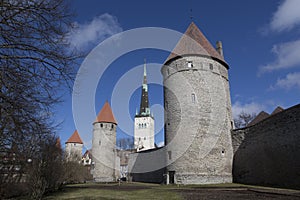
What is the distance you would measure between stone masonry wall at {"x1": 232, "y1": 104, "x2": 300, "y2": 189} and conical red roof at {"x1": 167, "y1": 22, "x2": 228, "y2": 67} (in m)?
6.65

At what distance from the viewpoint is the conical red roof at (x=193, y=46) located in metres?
18.3

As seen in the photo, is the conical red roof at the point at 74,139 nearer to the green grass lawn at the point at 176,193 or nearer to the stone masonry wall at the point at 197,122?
the stone masonry wall at the point at 197,122

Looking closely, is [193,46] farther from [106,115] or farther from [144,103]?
[144,103]

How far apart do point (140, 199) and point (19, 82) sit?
5.57 m

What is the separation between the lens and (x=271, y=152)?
13.9 meters

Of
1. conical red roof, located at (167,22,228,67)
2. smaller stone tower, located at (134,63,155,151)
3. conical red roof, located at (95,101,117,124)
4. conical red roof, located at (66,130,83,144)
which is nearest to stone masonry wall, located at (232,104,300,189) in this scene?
conical red roof, located at (167,22,228,67)

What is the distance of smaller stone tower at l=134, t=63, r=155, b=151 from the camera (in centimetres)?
6139

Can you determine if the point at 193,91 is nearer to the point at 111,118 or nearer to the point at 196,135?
the point at 196,135

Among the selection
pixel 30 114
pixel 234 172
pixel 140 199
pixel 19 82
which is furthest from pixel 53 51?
pixel 234 172

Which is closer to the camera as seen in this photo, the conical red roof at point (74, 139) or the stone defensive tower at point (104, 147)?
the stone defensive tower at point (104, 147)

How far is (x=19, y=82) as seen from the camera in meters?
4.14

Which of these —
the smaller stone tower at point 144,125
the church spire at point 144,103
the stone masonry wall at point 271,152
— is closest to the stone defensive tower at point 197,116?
the stone masonry wall at point 271,152

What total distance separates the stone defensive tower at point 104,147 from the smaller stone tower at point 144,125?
2585 centimetres

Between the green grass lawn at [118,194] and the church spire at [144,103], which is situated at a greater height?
the church spire at [144,103]
